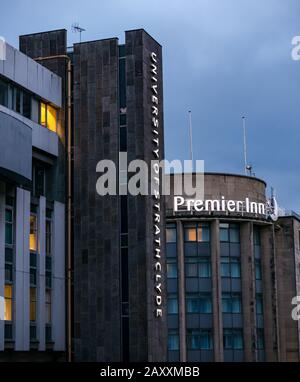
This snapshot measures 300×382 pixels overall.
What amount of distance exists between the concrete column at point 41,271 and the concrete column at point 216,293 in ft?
124

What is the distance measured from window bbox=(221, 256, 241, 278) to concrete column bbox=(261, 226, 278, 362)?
4.49 m

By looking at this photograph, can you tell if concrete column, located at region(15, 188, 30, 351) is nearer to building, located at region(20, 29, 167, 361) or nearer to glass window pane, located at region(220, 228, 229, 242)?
building, located at region(20, 29, 167, 361)

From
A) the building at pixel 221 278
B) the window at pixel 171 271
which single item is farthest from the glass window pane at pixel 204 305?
the window at pixel 171 271

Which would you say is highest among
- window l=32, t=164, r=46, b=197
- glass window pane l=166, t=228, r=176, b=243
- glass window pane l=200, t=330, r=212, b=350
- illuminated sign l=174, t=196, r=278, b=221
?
illuminated sign l=174, t=196, r=278, b=221

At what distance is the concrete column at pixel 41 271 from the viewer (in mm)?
52531

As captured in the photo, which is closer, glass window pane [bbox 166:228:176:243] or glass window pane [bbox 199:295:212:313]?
glass window pane [bbox 199:295:212:313]

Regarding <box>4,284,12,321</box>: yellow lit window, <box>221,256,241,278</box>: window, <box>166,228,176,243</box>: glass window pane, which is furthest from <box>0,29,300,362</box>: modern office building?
<box>221,256,241,278</box>: window

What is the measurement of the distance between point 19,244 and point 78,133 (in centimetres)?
929

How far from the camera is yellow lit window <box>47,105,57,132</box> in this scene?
56.3m

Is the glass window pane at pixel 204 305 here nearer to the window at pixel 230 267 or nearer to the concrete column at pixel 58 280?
the window at pixel 230 267

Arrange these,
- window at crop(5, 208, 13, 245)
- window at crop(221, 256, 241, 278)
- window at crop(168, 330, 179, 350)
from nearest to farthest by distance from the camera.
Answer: window at crop(5, 208, 13, 245)
window at crop(168, 330, 179, 350)
window at crop(221, 256, 241, 278)

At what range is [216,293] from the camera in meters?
89.2
